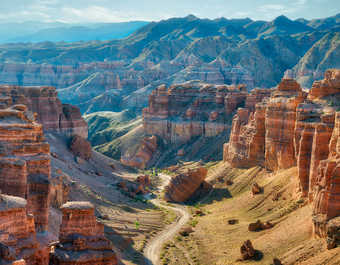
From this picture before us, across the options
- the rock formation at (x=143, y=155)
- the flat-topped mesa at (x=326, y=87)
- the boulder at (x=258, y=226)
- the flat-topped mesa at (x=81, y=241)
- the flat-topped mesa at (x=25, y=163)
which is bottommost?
the rock formation at (x=143, y=155)

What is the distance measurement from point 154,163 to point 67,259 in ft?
249

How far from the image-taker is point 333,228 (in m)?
34.5

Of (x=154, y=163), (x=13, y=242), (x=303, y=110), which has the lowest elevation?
(x=154, y=163)

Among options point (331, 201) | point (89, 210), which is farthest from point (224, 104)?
point (89, 210)

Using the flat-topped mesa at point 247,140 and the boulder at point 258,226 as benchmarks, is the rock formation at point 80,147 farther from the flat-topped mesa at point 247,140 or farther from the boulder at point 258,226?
the boulder at point 258,226

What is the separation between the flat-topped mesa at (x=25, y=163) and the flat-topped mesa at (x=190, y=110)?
6235 centimetres

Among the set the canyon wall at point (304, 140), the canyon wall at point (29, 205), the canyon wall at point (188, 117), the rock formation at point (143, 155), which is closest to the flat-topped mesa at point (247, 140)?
the canyon wall at point (304, 140)

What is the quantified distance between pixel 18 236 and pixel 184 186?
43.8 meters

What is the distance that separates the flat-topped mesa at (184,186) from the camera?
225ft

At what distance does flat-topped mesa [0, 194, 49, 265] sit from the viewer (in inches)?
964

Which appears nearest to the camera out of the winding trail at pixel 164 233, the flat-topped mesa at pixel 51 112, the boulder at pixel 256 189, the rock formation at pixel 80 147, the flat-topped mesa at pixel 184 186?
the winding trail at pixel 164 233

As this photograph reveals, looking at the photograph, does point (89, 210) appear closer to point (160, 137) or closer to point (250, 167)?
point (250, 167)

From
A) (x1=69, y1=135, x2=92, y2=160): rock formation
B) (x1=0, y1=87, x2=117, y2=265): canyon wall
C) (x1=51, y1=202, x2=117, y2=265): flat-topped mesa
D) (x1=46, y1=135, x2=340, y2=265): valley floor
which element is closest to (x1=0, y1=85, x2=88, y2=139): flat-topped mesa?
(x1=69, y1=135, x2=92, y2=160): rock formation

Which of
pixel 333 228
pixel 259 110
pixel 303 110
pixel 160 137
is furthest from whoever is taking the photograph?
pixel 160 137
